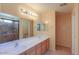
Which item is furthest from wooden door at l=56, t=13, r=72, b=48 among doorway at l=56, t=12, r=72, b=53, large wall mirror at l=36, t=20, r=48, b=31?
large wall mirror at l=36, t=20, r=48, b=31

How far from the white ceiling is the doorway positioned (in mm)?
Answer: 98

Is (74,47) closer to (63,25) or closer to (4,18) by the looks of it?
(63,25)

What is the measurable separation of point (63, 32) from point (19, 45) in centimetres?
92

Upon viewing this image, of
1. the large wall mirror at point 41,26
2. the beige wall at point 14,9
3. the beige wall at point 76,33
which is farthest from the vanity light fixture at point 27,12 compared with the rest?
the beige wall at point 76,33

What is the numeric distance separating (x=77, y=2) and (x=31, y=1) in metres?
0.77

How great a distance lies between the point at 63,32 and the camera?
2.15m

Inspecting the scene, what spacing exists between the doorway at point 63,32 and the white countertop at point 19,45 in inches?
11.4

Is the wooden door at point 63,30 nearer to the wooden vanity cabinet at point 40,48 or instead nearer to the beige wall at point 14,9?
the wooden vanity cabinet at point 40,48

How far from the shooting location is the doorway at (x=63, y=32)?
6.82 ft

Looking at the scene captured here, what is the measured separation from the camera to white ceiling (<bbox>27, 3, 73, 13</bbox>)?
188 cm

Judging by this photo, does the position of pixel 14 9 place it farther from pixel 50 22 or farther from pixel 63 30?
pixel 63 30
